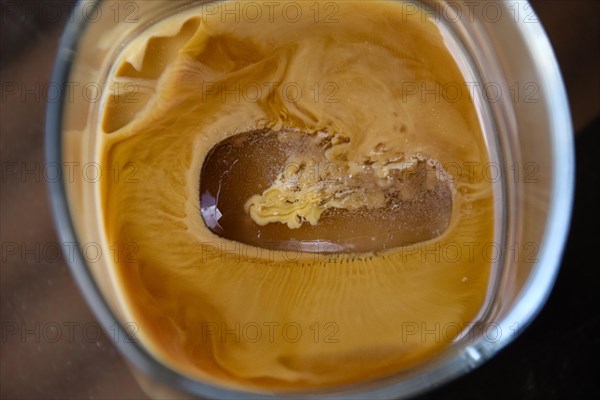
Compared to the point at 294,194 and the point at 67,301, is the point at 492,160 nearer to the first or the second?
the point at 294,194

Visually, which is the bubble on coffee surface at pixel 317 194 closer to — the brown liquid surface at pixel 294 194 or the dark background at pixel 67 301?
the brown liquid surface at pixel 294 194

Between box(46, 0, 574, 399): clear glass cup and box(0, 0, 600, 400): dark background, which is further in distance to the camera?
box(0, 0, 600, 400): dark background

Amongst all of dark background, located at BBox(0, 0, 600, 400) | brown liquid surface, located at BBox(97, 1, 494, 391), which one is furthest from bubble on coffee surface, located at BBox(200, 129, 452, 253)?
dark background, located at BBox(0, 0, 600, 400)

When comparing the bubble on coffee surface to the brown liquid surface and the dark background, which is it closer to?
the brown liquid surface

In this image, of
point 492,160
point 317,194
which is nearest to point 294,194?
point 317,194

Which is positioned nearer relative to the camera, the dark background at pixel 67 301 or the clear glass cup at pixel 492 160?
the clear glass cup at pixel 492 160

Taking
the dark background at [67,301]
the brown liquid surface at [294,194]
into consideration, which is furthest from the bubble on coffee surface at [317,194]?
the dark background at [67,301]
